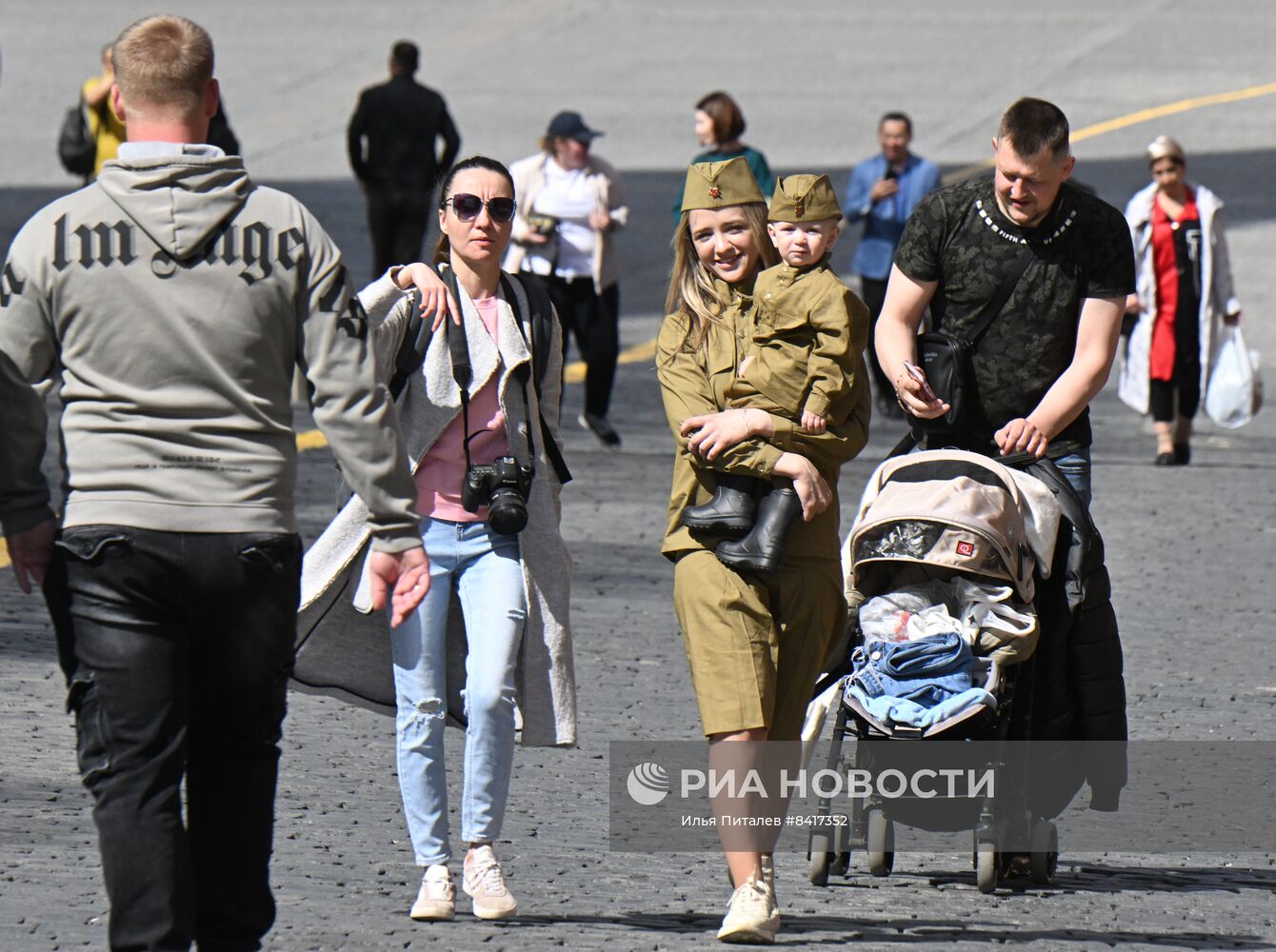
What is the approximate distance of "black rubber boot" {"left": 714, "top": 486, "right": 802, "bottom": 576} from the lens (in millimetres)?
5512

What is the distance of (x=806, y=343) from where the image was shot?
5.66 metres

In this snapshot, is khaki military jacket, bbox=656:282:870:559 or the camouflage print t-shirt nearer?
khaki military jacket, bbox=656:282:870:559

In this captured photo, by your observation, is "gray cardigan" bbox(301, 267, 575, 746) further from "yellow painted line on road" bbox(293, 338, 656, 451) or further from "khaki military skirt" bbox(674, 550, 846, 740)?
"yellow painted line on road" bbox(293, 338, 656, 451)

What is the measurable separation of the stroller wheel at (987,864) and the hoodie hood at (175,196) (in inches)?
111

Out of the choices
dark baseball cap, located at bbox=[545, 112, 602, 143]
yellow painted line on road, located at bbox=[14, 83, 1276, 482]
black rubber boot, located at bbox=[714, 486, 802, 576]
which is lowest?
black rubber boot, located at bbox=[714, 486, 802, 576]

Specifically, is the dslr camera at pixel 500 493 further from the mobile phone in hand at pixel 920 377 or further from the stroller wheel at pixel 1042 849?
the stroller wheel at pixel 1042 849

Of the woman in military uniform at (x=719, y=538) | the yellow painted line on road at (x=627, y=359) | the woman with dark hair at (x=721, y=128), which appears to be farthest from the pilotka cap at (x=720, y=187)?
the yellow painted line on road at (x=627, y=359)

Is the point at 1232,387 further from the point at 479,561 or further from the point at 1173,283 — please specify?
the point at 479,561

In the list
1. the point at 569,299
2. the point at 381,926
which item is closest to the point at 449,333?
the point at 381,926

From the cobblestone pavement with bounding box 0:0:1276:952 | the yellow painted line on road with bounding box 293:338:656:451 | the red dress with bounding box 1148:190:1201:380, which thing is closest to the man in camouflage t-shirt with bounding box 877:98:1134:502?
the cobblestone pavement with bounding box 0:0:1276:952

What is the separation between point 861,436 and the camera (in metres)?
5.77

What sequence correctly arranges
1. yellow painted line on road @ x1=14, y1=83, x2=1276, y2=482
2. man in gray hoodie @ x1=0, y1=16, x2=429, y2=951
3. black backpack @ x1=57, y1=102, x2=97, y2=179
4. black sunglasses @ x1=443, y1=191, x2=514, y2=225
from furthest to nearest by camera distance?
yellow painted line on road @ x1=14, y1=83, x2=1276, y2=482, black backpack @ x1=57, y1=102, x2=97, y2=179, black sunglasses @ x1=443, y1=191, x2=514, y2=225, man in gray hoodie @ x1=0, y1=16, x2=429, y2=951

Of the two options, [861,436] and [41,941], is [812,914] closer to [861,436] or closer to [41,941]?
[861,436]

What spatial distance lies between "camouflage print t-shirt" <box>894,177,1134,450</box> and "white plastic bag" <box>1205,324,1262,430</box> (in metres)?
7.48
